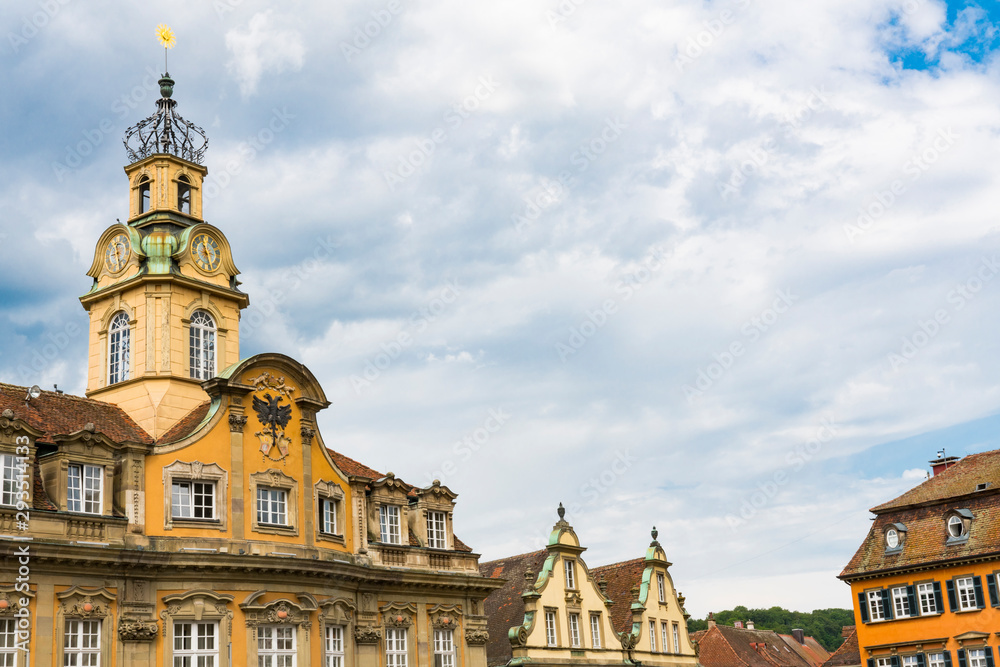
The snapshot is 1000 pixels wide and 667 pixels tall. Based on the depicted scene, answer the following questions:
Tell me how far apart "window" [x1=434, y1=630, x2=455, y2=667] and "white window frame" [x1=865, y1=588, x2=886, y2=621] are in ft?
85.1

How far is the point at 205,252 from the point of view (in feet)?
142

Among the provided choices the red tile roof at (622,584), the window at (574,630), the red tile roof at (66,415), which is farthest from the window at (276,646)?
the red tile roof at (622,584)

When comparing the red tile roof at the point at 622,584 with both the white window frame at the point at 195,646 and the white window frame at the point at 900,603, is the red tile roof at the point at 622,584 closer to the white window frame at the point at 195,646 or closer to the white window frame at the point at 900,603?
the white window frame at the point at 900,603

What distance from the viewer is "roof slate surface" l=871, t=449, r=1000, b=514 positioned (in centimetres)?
5781

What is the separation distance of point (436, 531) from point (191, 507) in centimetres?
1223

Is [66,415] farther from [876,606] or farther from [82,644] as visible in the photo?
[876,606]

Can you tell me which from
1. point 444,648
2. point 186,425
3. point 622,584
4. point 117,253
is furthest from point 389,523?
point 622,584

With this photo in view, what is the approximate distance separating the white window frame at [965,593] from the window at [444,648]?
2696 cm

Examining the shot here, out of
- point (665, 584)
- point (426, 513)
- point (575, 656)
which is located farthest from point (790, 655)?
point (426, 513)

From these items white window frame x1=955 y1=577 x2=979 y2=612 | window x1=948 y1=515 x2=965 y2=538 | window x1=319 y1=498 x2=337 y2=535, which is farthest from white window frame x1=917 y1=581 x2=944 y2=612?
window x1=319 y1=498 x2=337 y2=535

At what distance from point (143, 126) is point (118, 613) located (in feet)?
69.4

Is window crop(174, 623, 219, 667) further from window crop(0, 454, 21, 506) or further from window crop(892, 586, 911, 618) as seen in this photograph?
window crop(892, 586, 911, 618)

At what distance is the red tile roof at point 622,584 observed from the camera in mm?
57344

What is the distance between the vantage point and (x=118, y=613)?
1316 inches
